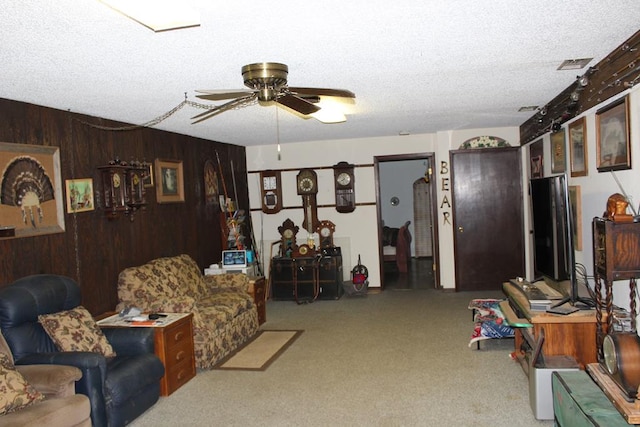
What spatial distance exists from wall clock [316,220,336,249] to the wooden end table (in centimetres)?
365

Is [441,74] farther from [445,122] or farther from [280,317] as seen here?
[280,317]

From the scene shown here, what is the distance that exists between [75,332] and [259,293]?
2.74 metres

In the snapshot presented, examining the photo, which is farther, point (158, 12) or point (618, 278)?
point (618, 278)

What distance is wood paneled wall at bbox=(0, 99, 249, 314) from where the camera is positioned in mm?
3869

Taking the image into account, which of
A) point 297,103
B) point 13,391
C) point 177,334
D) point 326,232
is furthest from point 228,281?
point 297,103

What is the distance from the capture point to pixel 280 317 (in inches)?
261

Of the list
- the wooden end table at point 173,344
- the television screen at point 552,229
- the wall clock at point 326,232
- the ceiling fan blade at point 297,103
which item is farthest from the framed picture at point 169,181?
the television screen at point 552,229

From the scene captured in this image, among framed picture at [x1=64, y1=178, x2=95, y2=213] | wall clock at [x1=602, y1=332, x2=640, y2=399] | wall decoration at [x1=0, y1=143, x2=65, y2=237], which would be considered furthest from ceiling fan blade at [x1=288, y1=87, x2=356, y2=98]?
framed picture at [x1=64, y1=178, x2=95, y2=213]

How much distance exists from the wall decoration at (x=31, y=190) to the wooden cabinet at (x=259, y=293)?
2.36 m

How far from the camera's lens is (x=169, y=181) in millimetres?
5875

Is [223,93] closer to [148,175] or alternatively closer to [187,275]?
[148,175]

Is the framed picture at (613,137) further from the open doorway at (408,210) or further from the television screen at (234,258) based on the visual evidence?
the open doorway at (408,210)

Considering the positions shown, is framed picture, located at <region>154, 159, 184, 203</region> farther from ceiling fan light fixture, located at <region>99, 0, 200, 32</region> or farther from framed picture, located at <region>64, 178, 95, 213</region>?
ceiling fan light fixture, located at <region>99, 0, 200, 32</region>

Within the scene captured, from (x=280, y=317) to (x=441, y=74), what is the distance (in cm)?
395
